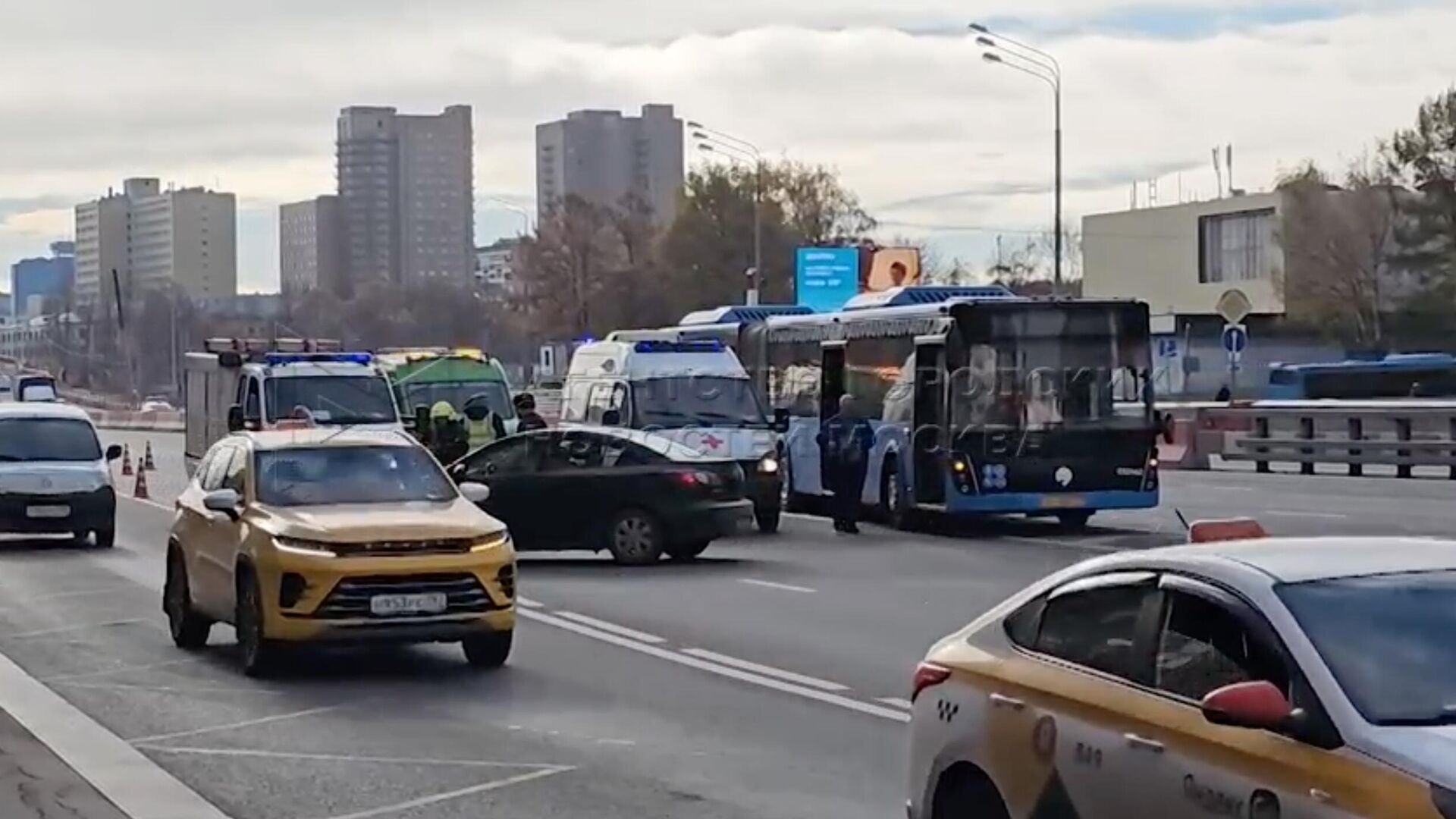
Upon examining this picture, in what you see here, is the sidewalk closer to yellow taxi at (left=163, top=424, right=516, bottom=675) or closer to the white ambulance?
yellow taxi at (left=163, top=424, right=516, bottom=675)

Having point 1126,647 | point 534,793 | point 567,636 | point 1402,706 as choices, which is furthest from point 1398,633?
point 567,636

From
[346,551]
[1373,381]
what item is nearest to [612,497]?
[346,551]

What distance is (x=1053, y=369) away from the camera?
89.3 feet

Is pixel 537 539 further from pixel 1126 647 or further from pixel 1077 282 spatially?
pixel 1077 282

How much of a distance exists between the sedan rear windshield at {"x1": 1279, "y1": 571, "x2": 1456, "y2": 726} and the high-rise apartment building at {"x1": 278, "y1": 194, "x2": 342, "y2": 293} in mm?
143585

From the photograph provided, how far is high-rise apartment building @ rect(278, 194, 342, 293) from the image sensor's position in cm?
15425

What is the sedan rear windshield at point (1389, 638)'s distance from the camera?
5844 millimetres

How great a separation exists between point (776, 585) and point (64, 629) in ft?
21.1

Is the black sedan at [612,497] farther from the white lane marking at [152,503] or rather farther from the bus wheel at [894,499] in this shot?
the white lane marking at [152,503]


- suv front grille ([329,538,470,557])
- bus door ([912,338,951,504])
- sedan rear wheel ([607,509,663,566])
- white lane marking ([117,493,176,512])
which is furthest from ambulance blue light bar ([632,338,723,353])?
suv front grille ([329,538,470,557])

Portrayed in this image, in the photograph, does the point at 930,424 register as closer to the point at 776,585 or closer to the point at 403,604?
the point at 776,585

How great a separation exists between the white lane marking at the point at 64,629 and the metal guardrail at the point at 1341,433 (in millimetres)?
25188

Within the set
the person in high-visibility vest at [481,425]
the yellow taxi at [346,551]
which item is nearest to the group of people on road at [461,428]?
the person in high-visibility vest at [481,425]

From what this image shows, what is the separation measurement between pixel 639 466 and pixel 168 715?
35.6ft
